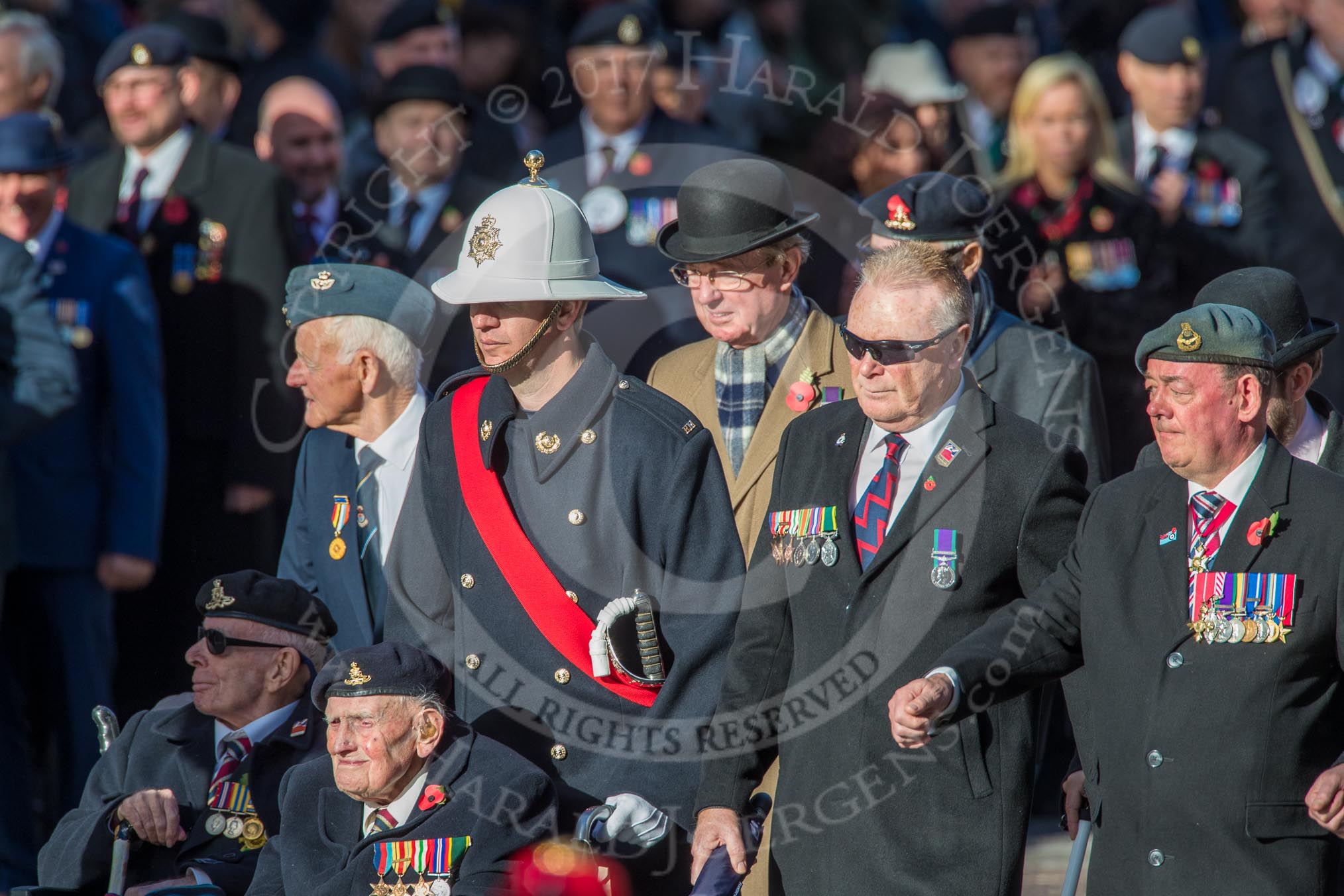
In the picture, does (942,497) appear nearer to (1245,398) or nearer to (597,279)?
(1245,398)

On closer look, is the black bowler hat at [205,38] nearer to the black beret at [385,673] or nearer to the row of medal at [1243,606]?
the black beret at [385,673]

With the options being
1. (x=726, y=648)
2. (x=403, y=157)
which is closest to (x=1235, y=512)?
(x=726, y=648)

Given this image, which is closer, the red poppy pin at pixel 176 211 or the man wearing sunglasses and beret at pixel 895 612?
the man wearing sunglasses and beret at pixel 895 612

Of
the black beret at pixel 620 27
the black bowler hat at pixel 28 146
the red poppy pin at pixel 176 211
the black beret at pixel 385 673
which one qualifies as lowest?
the black beret at pixel 385 673

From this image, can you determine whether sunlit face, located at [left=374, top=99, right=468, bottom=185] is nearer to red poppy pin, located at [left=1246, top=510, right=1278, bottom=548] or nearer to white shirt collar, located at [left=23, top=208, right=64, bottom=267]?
white shirt collar, located at [left=23, top=208, right=64, bottom=267]

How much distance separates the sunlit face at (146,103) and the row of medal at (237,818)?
3.58 m

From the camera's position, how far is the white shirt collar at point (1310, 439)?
4895 mm

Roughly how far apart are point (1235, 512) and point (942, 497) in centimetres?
67

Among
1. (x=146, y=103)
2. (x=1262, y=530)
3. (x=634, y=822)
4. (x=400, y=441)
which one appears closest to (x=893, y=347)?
(x=1262, y=530)

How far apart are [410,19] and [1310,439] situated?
6045 millimetres

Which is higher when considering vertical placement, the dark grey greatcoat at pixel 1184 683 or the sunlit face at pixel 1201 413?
the sunlit face at pixel 1201 413

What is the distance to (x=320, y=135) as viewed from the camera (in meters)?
8.87

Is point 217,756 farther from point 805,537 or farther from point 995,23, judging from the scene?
point 995,23

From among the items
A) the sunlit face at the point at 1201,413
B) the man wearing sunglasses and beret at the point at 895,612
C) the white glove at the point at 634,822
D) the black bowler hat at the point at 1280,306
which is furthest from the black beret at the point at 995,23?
the white glove at the point at 634,822
